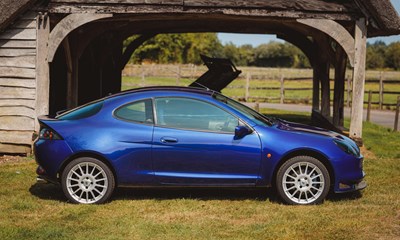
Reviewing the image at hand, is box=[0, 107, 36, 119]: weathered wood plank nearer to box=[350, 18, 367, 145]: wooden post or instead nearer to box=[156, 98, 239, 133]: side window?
box=[156, 98, 239, 133]: side window

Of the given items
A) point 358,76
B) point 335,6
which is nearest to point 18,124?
point 335,6

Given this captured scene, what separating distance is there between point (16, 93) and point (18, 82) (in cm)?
22

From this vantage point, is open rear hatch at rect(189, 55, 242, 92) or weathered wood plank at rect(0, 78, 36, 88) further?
open rear hatch at rect(189, 55, 242, 92)

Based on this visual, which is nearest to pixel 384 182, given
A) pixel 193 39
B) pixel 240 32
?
pixel 240 32

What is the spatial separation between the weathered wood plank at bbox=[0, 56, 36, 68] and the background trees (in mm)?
49796

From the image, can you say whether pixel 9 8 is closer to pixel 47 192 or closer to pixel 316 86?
pixel 47 192

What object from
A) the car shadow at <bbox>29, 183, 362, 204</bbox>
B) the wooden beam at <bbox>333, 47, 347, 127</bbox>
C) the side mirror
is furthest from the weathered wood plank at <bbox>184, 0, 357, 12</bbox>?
the side mirror

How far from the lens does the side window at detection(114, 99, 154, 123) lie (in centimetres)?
807

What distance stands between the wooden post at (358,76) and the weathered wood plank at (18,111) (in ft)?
20.7

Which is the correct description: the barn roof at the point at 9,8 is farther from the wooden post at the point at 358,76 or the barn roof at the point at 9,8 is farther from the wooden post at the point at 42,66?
the wooden post at the point at 358,76

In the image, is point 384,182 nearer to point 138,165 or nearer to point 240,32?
point 138,165

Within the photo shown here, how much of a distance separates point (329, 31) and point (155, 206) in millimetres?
6181

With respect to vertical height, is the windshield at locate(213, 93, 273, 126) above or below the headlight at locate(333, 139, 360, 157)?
above

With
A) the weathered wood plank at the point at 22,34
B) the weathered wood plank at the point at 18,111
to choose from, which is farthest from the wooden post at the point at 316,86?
the weathered wood plank at the point at 18,111
